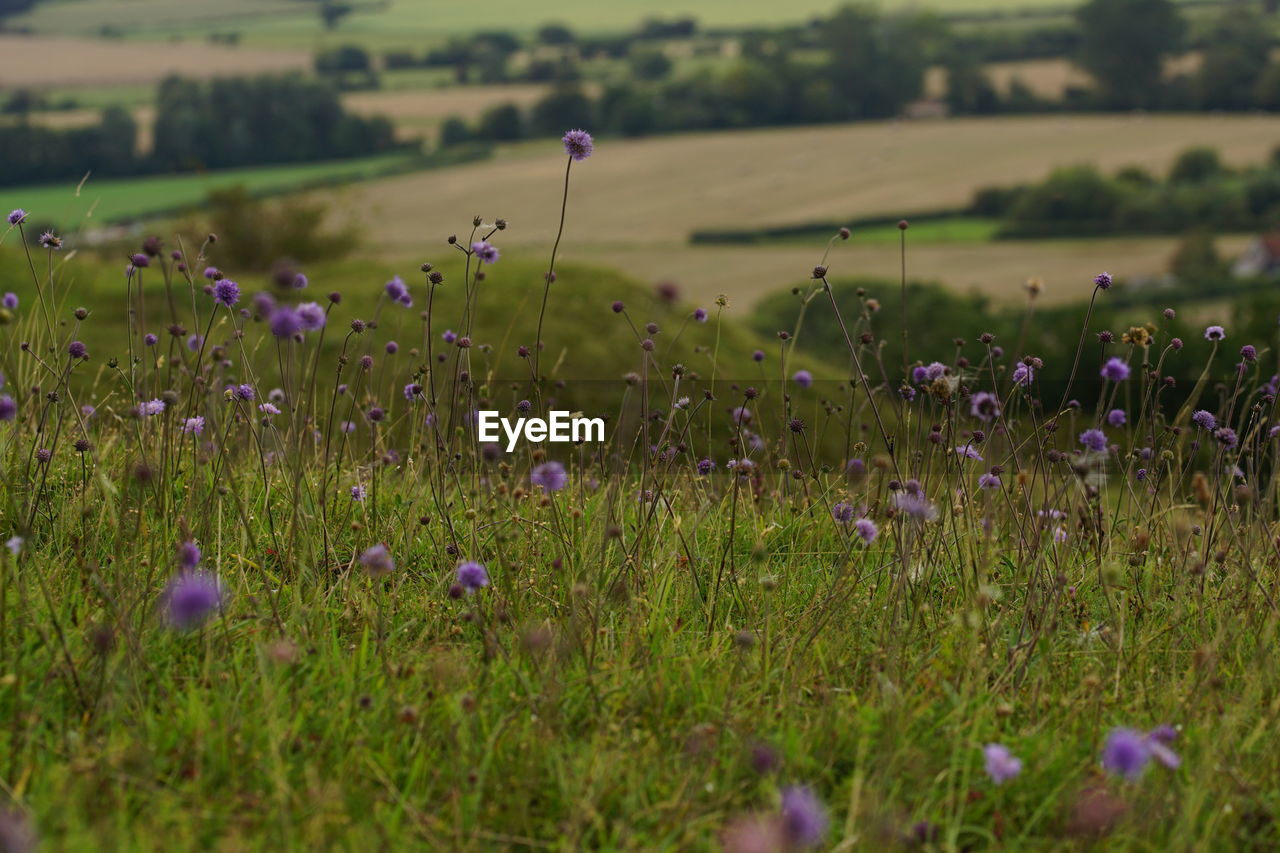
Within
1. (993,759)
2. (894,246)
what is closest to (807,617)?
(993,759)

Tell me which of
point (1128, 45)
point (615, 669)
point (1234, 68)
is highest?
point (1128, 45)

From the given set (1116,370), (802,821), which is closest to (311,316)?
(802,821)

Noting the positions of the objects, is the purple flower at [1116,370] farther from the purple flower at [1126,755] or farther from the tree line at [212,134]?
the tree line at [212,134]

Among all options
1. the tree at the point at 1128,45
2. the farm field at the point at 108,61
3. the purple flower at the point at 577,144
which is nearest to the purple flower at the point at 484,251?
the purple flower at the point at 577,144

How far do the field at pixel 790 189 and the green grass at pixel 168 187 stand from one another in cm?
290

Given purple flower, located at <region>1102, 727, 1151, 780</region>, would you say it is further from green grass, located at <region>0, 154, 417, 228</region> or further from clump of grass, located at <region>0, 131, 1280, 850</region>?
green grass, located at <region>0, 154, 417, 228</region>

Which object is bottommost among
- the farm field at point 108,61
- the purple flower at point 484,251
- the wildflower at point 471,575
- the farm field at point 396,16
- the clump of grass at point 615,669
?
the clump of grass at point 615,669

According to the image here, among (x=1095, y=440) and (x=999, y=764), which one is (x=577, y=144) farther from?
(x=999, y=764)

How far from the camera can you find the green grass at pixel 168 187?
46.2 m

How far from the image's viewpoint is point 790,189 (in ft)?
239

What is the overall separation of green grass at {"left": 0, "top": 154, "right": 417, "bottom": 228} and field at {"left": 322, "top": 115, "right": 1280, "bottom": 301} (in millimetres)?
2904

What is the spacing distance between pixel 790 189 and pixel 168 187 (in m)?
34.5

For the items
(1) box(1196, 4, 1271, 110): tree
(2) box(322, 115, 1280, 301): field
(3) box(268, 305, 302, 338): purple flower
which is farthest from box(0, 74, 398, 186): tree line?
(1) box(1196, 4, 1271, 110): tree

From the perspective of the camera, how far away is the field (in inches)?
2261
